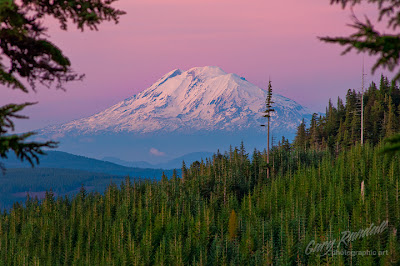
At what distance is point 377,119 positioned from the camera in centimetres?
15300

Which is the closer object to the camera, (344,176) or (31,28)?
(31,28)

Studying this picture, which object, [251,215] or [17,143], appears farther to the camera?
[251,215]

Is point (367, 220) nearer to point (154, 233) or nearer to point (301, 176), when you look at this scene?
point (301, 176)

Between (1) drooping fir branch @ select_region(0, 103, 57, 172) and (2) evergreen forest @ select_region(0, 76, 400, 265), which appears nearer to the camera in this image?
(1) drooping fir branch @ select_region(0, 103, 57, 172)

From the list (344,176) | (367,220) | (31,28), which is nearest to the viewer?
(31,28)

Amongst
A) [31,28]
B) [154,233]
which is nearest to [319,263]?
[154,233]

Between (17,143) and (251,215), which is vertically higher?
(17,143)

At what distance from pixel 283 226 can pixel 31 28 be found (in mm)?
91820

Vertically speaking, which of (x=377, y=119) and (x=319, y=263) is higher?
(x=377, y=119)

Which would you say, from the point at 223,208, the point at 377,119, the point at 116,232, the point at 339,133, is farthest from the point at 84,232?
the point at 377,119

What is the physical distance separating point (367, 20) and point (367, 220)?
83642 millimetres

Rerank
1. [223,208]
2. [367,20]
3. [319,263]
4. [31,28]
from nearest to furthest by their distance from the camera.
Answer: [367,20] → [31,28] → [319,263] → [223,208]

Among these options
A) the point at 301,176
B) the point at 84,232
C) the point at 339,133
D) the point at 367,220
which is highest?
the point at 339,133

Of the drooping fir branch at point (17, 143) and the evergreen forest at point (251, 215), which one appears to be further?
the evergreen forest at point (251, 215)
